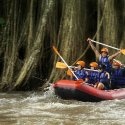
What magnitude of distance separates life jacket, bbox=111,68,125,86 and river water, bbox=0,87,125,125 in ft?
3.81

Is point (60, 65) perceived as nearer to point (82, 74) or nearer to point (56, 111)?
point (82, 74)

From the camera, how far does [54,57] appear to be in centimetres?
1371

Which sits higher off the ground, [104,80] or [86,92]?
[104,80]

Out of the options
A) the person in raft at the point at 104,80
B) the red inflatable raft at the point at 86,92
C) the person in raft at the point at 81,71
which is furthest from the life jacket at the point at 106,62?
the red inflatable raft at the point at 86,92

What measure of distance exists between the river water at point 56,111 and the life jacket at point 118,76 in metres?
1.16

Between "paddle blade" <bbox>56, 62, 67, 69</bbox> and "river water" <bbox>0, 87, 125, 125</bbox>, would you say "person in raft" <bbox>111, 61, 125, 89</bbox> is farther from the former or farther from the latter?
"river water" <bbox>0, 87, 125, 125</bbox>

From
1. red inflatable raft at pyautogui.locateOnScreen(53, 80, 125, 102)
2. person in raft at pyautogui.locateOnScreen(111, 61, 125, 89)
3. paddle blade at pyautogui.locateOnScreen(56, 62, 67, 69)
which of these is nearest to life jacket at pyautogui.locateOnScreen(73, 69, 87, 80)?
paddle blade at pyautogui.locateOnScreen(56, 62, 67, 69)

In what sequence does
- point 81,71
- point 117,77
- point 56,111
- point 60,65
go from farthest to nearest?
point 60,65, point 81,71, point 117,77, point 56,111

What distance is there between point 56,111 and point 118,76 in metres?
2.57

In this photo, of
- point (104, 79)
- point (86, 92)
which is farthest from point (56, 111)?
point (104, 79)

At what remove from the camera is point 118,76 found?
39.4 ft

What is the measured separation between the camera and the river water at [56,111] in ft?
28.6

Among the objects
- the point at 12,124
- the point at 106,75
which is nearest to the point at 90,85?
the point at 106,75

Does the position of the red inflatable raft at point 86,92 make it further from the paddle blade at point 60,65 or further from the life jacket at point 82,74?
the paddle blade at point 60,65
